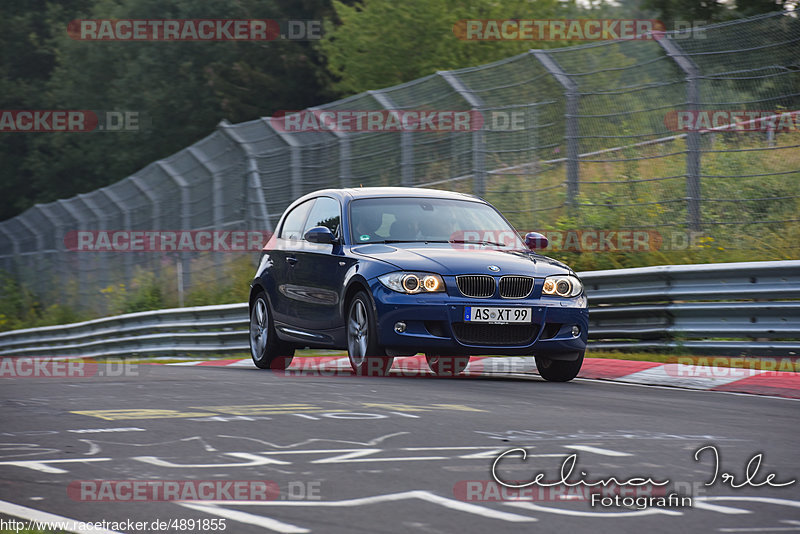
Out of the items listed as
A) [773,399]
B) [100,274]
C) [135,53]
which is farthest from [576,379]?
[135,53]

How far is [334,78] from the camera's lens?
54969 millimetres

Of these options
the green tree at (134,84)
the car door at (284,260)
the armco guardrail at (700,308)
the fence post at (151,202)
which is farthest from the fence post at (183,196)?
the green tree at (134,84)

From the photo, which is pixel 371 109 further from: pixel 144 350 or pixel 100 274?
pixel 100 274

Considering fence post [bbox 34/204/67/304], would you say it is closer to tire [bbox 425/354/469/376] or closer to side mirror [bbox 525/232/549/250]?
tire [bbox 425/354/469/376]

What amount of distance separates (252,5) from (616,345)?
4685 centimetres

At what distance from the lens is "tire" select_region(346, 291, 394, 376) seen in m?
9.72

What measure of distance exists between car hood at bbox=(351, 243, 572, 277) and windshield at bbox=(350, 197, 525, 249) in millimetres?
238

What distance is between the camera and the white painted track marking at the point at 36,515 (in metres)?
4.19

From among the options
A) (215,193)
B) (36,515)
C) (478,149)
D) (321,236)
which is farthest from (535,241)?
(215,193)

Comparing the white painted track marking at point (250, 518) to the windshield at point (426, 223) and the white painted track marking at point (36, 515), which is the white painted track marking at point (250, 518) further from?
the windshield at point (426, 223)

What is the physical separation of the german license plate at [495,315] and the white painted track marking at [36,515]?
5.28 m

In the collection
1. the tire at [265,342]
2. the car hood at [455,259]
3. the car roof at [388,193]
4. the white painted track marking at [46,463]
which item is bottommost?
the white painted track marking at [46,463]

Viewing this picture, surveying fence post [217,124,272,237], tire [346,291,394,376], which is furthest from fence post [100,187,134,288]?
tire [346,291,394,376]

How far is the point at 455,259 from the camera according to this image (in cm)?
985
